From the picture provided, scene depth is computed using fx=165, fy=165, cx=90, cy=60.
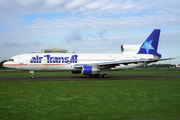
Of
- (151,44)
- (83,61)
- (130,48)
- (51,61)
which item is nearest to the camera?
(51,61)

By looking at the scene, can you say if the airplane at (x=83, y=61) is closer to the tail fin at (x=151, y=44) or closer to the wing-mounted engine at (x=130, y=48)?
the tail fin at (x=151, y=44)

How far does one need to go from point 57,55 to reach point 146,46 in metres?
18.2

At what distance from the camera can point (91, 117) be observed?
8031mm

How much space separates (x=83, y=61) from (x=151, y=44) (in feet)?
48.9

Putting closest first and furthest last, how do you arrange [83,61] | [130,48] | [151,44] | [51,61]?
[51,61]
[83,61]
[151,44]
[130,48]

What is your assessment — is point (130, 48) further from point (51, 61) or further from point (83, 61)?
point (51, 61)

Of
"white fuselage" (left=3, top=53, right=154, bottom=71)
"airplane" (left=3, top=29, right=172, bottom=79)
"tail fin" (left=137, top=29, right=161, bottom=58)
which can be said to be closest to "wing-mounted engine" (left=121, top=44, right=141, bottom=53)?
"airplane" (left=3, top=29, right=172, bottom=79)

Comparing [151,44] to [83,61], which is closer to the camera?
[83,61]

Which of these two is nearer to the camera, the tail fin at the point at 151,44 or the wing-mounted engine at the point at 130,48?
the tail fin at the point at 151,44

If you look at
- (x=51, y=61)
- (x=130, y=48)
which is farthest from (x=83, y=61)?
(x=130, y=48)

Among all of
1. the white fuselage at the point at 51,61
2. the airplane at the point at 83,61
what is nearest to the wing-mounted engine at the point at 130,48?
the airplane at the point at 83,61

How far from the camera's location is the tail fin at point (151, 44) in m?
34.0

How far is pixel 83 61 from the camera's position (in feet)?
97.4

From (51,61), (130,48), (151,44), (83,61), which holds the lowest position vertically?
(83,61)
